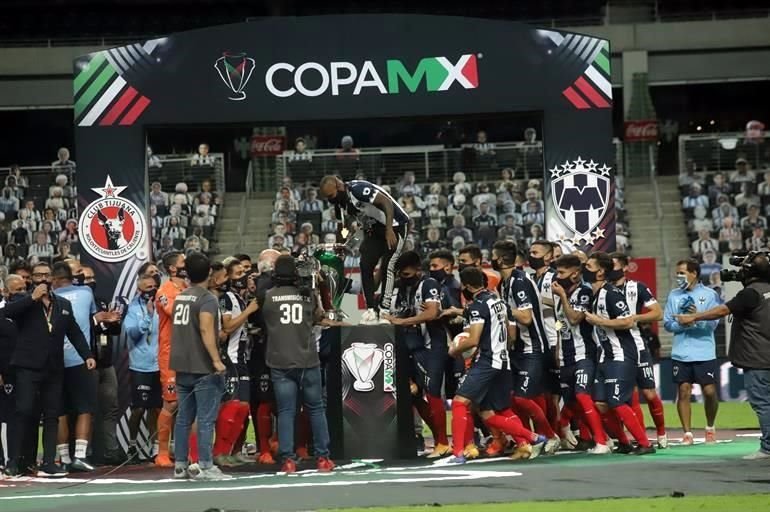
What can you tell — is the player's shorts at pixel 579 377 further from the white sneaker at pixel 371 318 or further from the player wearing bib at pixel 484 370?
the white sneaker at pixel 371 318

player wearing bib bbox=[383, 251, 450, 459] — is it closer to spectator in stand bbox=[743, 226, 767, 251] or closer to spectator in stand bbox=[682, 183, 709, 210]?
spectator in stand bbox=[743, 226, 767, 251]

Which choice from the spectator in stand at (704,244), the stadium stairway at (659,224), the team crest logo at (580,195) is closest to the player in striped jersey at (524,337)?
the team crest logo at (580,195)

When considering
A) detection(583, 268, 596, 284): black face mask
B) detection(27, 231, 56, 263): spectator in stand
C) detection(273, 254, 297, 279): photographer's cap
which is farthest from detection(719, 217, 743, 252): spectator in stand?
detection(273, 254, 297, 279): photographer's cap

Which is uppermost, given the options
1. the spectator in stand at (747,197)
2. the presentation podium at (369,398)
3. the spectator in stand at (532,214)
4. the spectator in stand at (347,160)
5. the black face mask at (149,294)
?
the spectator in stand at (347,160)

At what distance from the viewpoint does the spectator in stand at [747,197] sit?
28625 millimetres

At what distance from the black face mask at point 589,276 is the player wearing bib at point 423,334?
5.12 feet

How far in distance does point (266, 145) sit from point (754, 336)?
65.0 ft

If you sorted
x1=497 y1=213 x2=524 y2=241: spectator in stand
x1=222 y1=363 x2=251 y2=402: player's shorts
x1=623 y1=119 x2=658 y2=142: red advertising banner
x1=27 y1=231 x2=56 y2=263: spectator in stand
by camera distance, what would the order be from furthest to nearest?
x1=623 y1=119 x2=658 y2=142: red advertising banner
x1=27 y1=231 x2=56 y2=263: spectator in stand
x1=497 y1=213 x2=524 y2=241: spectator in stand
x1=222 y1=363 x2=251 y2=402: player's shorts

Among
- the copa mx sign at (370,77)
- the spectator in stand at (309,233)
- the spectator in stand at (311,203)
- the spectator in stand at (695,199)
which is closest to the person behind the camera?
the copa mx sign at (370,77)

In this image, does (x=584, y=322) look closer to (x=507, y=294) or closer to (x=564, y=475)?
(x=507, y=294)

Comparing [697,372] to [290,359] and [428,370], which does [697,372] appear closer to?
[428,370]

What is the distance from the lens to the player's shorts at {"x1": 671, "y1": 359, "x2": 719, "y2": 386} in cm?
1514

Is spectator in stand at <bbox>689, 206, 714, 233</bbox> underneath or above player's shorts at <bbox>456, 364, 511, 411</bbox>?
above

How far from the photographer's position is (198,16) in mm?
40031
